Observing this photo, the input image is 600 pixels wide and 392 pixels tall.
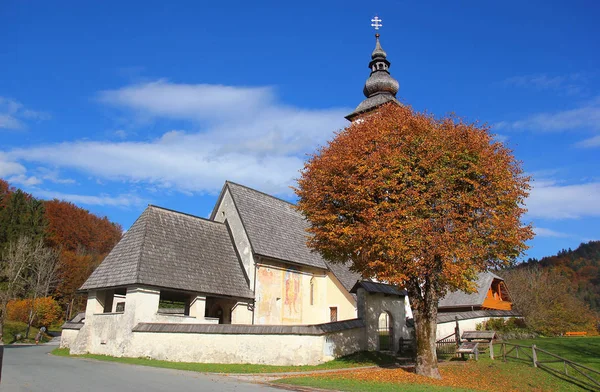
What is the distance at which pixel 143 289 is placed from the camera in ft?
75.2

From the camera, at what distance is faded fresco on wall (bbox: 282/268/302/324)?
3036cm

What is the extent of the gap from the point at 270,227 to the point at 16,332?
2723 cm

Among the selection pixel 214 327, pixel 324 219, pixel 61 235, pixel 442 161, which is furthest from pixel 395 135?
pixel 61 235

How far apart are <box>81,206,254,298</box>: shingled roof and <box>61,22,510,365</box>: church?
2.9 inches

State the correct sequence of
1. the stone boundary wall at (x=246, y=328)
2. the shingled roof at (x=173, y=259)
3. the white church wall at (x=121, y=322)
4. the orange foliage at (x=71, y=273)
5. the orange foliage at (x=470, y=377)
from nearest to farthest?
the orange foliage at (x=470, y=377)
the stone boundary wall at (x=246, y=328)
the white church wall at (x=121, y=322)
the shingled roof at (x=173, y=259)
the orange foliage at (x=71, y=273)

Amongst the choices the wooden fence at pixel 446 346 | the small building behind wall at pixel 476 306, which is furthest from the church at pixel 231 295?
the wooden fence at pixel 446 346

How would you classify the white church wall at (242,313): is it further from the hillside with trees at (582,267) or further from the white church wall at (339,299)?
the hillside with trees at (582,267)

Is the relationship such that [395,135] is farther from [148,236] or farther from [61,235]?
[61,235]

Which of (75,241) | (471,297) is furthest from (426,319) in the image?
(75,241)

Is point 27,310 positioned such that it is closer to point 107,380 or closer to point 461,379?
point 107,380

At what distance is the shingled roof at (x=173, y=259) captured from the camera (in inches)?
940

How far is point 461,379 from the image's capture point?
17.5m

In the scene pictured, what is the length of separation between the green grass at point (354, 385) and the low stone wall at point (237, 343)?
4.14 m

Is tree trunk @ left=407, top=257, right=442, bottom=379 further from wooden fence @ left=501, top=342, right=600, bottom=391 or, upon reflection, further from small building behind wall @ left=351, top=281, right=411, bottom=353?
small building behind wall @ left=351, top=281, right=411, bottom=353
